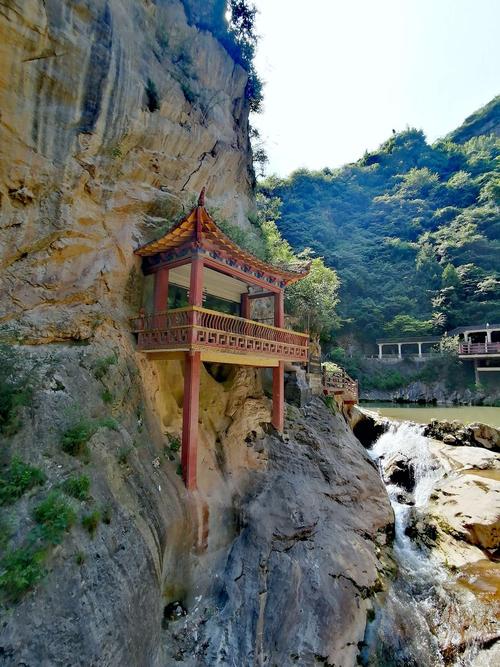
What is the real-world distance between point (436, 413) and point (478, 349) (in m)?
10.2

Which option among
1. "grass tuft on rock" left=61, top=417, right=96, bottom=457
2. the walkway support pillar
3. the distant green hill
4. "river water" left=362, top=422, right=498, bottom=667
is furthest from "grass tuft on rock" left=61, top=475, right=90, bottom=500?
the distant green hill

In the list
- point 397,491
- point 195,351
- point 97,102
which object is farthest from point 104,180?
point 397,491

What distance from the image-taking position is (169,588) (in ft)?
23.0

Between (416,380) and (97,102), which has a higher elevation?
(97,102)

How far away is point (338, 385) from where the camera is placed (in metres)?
16.8

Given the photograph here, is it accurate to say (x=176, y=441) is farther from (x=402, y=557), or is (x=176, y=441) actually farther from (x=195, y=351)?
(x=402, y=557)

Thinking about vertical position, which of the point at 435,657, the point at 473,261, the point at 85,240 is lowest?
the point at 435,657

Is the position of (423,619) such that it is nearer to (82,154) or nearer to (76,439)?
(76,439)

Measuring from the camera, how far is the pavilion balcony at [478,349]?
33.2 metres

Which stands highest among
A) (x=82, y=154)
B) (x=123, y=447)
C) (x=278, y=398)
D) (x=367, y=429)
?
(x=82, y=154)

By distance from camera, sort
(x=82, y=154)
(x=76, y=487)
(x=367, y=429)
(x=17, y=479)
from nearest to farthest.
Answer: (x=17, y=479) < (x=76, y=487) < (x=82, y=154) < (x=367, y=429)

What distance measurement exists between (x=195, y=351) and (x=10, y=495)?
4404mm

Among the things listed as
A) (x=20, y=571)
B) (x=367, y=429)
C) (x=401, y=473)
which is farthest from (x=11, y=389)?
(x=367, y=429)

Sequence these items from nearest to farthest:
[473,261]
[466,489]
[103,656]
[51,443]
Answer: [103,656] < [51,443] < [466,489] < [473,261]
